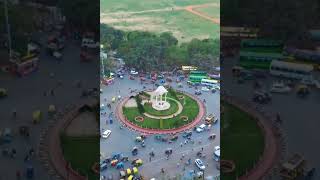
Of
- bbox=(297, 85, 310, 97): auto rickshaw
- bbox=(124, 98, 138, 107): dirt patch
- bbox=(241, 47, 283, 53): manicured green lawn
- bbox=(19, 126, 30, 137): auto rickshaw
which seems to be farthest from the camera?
bbox=(241, 47, 283, 53): manicured green lawn

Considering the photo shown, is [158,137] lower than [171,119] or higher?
lower

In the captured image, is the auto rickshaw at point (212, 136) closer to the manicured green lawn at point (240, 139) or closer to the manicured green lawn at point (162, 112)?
the manicured green lawn at point (240, 139)

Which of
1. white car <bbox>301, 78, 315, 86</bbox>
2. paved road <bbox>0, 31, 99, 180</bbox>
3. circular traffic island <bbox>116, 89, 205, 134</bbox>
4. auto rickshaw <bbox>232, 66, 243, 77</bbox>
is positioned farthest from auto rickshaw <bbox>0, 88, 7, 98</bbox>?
white car <bbox>301, 78, 315, 86</bbox>

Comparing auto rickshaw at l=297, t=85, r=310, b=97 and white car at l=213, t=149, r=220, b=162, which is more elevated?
auto rickshaw at l=297, t=85, r=310, b=97

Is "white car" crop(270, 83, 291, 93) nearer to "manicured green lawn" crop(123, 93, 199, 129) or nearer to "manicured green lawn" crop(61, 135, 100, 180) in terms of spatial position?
"manicured green lawn" crop(123, 93, 199, 129)

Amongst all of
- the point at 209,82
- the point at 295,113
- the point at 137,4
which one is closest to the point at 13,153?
the point at 209,82

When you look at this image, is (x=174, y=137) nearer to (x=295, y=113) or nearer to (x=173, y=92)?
(x=173, y=92)

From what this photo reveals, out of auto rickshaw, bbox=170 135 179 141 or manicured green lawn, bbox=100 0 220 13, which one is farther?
manicured green lawn, bbox=100 0 220 13
